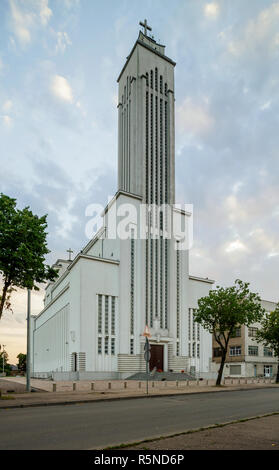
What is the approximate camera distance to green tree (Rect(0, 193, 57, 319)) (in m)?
21.7

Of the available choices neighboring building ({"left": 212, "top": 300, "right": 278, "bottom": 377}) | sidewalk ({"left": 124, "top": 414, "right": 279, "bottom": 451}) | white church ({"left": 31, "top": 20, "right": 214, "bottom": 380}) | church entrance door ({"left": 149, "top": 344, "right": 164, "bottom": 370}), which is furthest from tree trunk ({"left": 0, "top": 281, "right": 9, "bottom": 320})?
neighboring building ({"left": 212, "top": 300, "right": 278, "bottom": 377})

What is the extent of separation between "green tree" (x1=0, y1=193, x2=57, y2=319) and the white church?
30.2 meters

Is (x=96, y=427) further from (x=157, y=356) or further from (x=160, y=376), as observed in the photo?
(x=157, y=356)

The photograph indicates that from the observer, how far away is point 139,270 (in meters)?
57.3

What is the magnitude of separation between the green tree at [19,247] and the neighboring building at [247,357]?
5382 centimetres

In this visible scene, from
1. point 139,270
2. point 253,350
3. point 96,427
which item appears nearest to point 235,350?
point 253,350

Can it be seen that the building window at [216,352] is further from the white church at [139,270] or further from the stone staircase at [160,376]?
the stone staircase at [160,376]

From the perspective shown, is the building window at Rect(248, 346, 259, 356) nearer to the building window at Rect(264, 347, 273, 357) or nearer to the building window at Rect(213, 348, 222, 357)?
the building window at Rect(264, 347, 273, 357)

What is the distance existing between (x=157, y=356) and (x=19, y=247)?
39.4m

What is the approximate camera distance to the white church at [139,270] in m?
53.4

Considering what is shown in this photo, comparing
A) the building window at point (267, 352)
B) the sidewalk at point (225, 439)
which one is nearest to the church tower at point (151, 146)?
the building window at point (267, 352)
